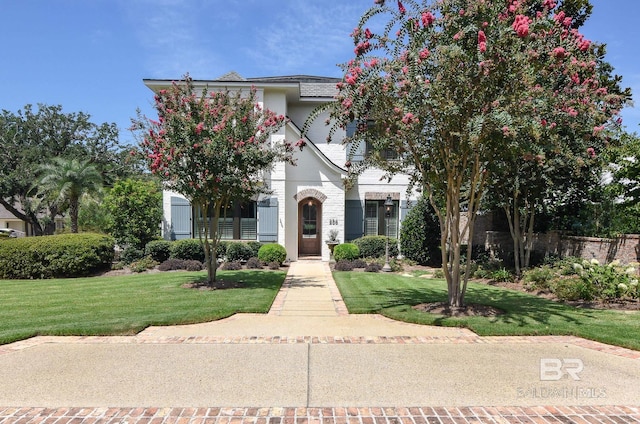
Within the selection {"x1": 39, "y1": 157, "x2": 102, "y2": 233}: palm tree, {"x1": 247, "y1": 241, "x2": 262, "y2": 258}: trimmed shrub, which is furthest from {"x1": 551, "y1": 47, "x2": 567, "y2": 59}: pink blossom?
{"x1": 39, "y1": 157, "x2": 102, "y2": 233}: palm tree

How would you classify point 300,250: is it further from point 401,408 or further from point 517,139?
point 401,408

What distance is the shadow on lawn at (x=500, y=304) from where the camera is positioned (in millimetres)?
6797

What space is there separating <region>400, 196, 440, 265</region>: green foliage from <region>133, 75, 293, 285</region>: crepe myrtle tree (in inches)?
272

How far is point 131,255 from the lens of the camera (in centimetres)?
1491

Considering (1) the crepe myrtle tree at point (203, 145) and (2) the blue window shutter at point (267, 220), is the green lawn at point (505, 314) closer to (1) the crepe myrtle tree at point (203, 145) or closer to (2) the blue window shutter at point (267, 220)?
(1) the crepe myrtle tree at point (203, 145)

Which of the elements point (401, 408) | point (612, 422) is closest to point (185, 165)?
point (401, 408)

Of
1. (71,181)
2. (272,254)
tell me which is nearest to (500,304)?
(272,254)

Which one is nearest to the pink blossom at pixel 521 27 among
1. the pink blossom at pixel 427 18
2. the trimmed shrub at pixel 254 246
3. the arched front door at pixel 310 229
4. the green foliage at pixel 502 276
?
the pink blossom at pixel 427 18

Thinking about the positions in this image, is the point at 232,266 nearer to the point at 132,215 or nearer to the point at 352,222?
the point at 132,215

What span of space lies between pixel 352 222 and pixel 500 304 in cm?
893

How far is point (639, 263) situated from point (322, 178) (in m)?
10.5

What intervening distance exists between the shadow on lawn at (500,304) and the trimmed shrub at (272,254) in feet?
17.9

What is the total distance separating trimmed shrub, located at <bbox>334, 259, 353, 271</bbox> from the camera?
547 inches

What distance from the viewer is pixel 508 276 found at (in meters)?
11.8
